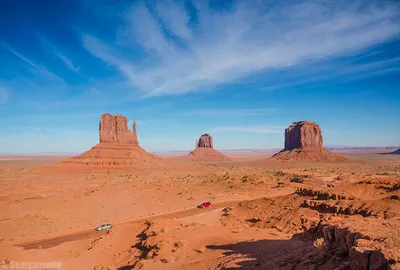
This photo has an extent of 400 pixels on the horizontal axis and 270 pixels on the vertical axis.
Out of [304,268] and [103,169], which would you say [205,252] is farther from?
[103,169]

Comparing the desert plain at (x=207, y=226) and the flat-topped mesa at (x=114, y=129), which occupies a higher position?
the flat-topped mesa at (x=114, y=129)

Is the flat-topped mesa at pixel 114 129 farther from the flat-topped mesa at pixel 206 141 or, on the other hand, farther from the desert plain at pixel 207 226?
the flat-topped mesa at pixel 206 141

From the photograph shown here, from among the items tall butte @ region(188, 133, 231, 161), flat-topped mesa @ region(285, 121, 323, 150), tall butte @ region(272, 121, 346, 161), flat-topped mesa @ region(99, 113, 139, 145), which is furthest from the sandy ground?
tall butte @ region(188, 133, 231, 161)

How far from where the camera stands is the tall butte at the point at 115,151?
8781 centimetres

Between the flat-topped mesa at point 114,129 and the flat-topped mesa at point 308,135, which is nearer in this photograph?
the flat-topped mesa at point 114,129

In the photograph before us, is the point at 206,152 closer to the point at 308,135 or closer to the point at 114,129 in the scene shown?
the point at 308,135

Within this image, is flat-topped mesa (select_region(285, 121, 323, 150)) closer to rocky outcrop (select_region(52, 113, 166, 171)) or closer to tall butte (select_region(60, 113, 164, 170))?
rocky outcrop (select_region(52, 113, 166, 171))

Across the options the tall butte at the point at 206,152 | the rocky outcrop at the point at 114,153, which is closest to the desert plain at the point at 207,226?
the rocky outcrop at the point at 114,153

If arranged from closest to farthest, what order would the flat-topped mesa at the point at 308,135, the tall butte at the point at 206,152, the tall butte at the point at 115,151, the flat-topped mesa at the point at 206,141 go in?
the tall butte at the point at 115,151 < the flat-topped mesa at the point at 308,135 < the tall butte at the point at 206,152 < the flat-topped mesa at the point at 206,141

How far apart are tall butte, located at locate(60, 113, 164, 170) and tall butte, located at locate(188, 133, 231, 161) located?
224ft

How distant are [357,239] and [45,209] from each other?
1456 inches

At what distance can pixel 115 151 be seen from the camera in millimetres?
96125

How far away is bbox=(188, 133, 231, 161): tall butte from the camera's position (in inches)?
6785

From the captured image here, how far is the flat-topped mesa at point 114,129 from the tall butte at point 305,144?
7347cm
